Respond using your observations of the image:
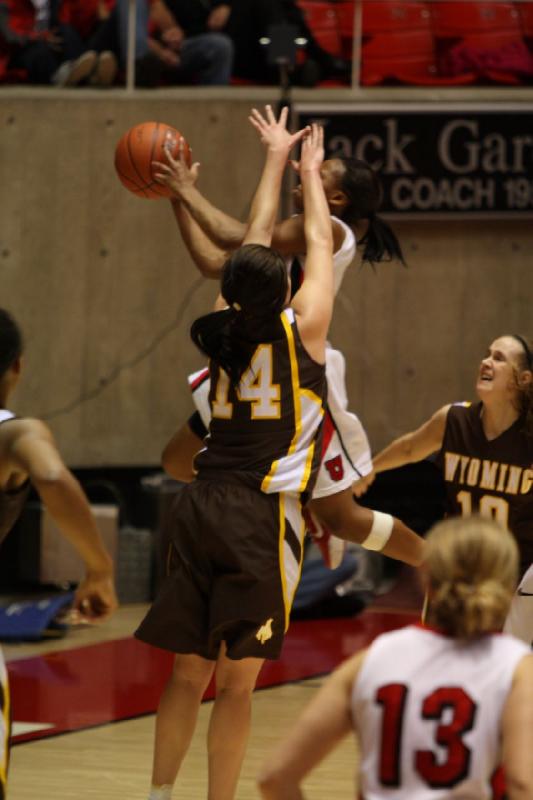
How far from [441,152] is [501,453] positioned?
540 centimetres

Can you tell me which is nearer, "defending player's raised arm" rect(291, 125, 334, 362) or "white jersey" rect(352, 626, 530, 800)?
"white jersey" rect(352, 626, 530, 800)

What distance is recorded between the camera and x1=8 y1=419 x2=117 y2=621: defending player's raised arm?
2941 millimetres

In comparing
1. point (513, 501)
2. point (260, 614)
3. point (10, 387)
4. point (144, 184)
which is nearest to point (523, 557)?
point (513, 501)

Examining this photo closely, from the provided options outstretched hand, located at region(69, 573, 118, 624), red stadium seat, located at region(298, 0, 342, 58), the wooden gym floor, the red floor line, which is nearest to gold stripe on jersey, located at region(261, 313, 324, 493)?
outstretched hand, located at region(69, 573, 118, 624)

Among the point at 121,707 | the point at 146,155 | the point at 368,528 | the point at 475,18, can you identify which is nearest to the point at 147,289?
the point at 475,18

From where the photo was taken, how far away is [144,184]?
4941 mm

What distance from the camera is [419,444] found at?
200 inches

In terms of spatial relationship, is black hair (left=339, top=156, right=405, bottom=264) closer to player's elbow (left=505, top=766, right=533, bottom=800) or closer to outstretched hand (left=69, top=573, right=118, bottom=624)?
outstretched hand (left=69, top=573, right=118, bottom=624)

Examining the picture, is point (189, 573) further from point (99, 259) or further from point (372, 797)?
point (99, 259)

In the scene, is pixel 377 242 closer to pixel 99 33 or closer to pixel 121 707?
pixel 121 707

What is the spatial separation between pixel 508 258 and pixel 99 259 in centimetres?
287

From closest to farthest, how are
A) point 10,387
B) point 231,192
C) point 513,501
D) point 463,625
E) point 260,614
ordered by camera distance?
point 463,625 → point 10,387 → point 260,614 → point 513,501 → point 231,192

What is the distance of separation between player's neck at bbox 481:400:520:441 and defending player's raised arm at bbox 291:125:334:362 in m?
1.06

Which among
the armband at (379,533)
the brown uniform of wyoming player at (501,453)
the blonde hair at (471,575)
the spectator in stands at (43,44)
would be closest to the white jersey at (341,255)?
the brown uniform of wyoming player at (501,453)
